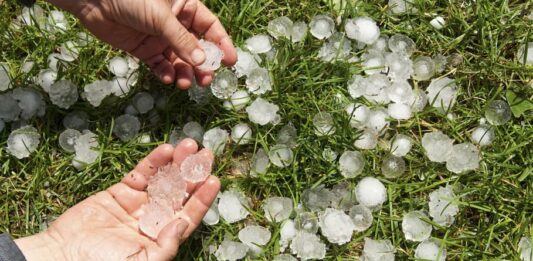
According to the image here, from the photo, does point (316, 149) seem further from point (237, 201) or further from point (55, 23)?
point (55, 23)

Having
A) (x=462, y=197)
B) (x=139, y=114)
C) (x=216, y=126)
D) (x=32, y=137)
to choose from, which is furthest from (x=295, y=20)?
(x=32, y=137)

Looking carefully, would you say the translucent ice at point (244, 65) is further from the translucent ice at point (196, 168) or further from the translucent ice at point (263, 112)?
the translucent ice at point (196, 168)

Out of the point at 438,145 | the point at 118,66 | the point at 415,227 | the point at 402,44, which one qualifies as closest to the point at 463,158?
the point at 438,145

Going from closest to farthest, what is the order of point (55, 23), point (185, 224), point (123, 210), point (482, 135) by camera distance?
point (185, 224) → point (123, 210) → point (482, 135) → point (55, 23)

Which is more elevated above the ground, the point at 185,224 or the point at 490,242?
the point at 185,224

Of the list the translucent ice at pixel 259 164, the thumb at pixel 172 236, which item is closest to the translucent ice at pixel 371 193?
the translucent ice at pixel 259 164

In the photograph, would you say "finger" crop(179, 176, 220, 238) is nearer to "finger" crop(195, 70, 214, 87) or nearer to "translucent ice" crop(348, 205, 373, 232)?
"finger" crop(195, 70, 214, 87)
